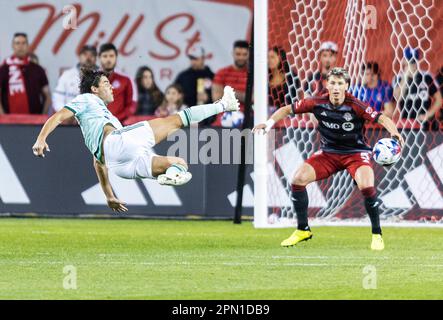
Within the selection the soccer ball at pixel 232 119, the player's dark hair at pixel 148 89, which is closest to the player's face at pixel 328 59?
the soccer ball at pixel 232 119

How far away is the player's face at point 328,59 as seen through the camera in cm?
1670

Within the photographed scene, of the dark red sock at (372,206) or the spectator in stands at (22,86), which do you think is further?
the spectator in stands at (22,86)

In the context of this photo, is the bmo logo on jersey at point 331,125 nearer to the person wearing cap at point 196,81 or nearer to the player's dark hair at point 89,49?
the person wearing cap at point 196,81

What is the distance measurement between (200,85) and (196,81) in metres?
0.10

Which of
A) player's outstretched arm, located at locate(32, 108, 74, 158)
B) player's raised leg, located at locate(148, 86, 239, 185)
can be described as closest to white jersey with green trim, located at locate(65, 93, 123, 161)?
player's outstretched arm, located at locate(32, 108, 74, 158)

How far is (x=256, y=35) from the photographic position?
52.0 ft

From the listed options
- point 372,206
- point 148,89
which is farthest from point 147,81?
point 372,206

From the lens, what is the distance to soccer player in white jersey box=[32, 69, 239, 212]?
40.9 feet

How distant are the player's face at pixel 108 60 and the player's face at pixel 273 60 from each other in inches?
92.3

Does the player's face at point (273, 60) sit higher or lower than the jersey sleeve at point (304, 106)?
higher

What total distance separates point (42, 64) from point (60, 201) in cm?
269

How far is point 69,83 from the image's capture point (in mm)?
18734
